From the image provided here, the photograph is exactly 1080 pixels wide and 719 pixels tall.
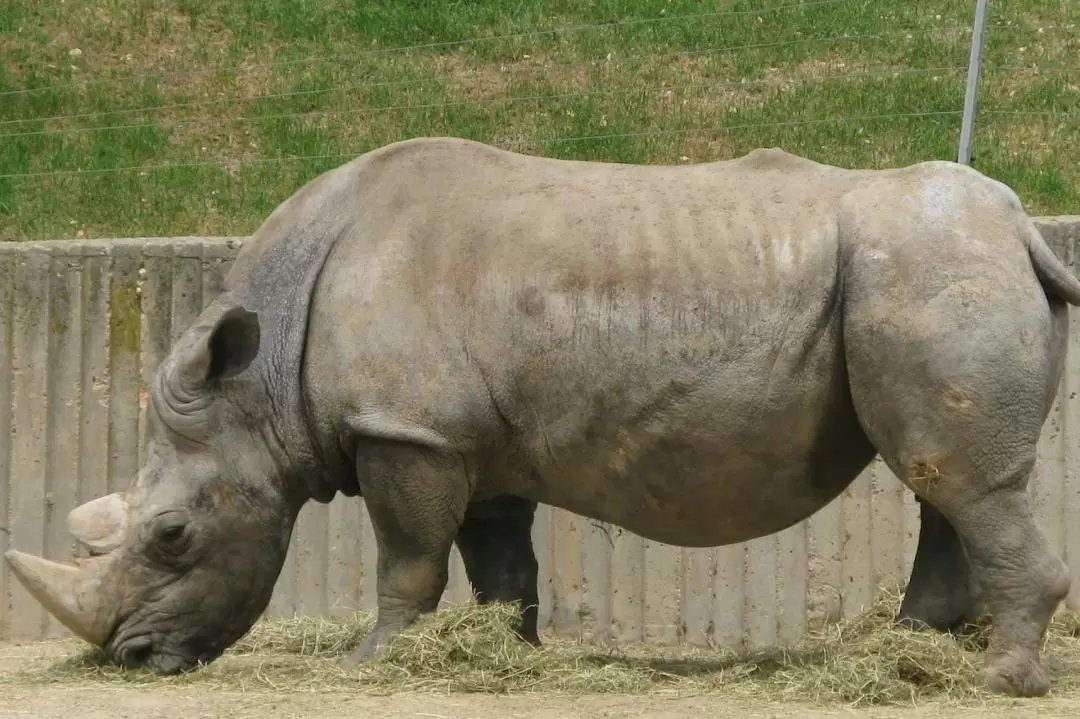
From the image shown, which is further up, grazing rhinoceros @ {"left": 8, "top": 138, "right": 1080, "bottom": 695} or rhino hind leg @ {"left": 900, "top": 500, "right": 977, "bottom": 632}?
grazing rhinoceros @ {"left": 8, "top": 138, "right": 1080, "bottom": 695}

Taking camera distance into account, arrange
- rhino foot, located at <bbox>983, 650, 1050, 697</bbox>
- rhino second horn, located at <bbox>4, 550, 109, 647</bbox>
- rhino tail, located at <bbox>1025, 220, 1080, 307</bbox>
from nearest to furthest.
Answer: rhino foot, located at <bbox>983, 650, 1050, 697</bbox>
rhino tail, located at <bbox>1025, 220, 1080, 307</bbox>
rhino second horn, located at <bbox>4, 550, 109, 647</bbox>

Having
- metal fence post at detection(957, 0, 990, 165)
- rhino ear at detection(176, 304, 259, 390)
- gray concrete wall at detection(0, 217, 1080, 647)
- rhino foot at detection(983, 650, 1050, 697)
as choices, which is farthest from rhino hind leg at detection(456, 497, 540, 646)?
metal fence post at detection(957, 0, 990, 165)

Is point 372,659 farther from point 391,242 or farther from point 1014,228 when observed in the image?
point 1014,228

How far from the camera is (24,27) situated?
541 inches

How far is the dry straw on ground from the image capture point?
606cm

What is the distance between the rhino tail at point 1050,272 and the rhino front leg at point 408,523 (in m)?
2.08

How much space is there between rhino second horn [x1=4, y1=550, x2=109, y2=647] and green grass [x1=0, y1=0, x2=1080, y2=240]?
14.9 feet

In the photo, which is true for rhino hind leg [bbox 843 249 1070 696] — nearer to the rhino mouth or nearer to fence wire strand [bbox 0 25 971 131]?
the rhino mouth

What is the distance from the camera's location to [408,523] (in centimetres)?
657

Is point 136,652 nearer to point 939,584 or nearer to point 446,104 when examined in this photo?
point 939,584

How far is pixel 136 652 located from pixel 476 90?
22.6 feet

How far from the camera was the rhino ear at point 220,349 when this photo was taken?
6660 millimetres

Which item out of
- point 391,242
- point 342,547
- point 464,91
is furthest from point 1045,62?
point 391,242

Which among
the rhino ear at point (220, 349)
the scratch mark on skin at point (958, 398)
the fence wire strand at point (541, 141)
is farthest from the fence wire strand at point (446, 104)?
the scratch mark on skin at point (958, 398)
